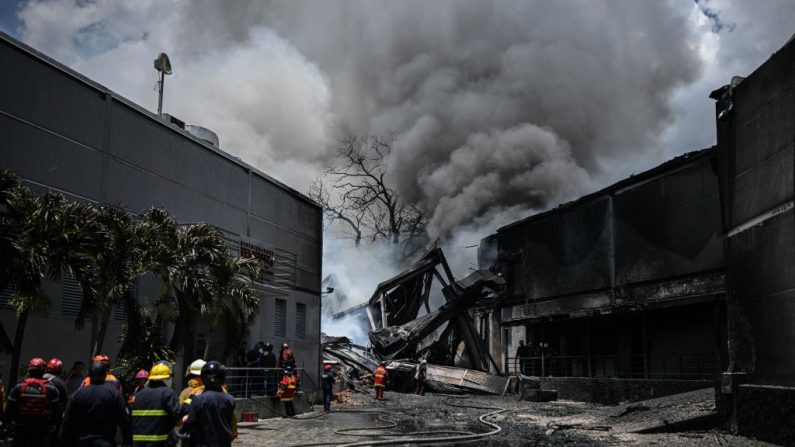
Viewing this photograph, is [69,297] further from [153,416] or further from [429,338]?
[429,338]

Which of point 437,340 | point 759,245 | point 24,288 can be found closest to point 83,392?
point 24,288

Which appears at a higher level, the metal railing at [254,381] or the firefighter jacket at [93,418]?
the firefighter jacket at [93,418]

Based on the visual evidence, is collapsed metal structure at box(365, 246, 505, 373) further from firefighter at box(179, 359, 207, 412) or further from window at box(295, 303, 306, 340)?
firefighter at box(179, 359, 207, 412)

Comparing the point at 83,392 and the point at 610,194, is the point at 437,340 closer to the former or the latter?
the point at 610,194

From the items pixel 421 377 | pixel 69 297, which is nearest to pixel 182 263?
pixel 69 297

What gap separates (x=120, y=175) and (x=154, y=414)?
11127mm

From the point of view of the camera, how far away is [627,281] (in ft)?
88.4

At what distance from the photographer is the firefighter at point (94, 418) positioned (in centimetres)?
643

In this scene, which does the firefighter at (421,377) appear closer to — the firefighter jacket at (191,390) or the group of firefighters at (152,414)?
the firefighter jacket at (191,390)

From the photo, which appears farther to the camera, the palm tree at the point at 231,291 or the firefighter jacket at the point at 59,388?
the palm tree at the point at 231,291

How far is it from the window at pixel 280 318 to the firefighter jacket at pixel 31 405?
15893 millimetres

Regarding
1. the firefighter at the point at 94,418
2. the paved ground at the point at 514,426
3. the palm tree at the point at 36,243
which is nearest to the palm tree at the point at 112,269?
the palm tree at the point at 36,243

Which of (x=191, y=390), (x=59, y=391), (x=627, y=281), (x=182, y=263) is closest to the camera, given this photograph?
(x=191, y=390)

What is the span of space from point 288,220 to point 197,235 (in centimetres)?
933
